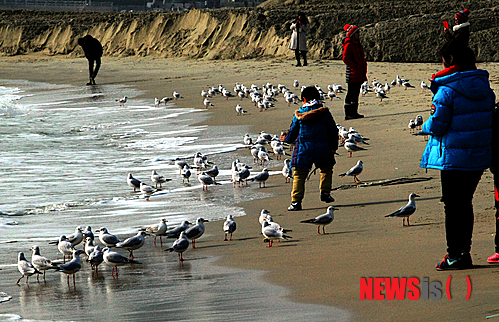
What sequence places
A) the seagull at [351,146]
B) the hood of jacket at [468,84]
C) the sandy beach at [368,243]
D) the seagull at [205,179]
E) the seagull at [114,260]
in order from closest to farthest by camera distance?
the sandy beach at [368,243]
the hood of jacket at [468,84]
the seagull at [114,260]
the seagull at [205,179]
the seagull at [351,146]

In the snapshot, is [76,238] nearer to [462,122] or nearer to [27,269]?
[27,269]

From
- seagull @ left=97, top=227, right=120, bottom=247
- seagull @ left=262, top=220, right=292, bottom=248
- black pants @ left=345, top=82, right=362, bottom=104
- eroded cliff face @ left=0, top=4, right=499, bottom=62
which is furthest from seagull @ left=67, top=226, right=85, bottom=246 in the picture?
eroded cliff face @ left=0, top=4, right=499, bottom=62

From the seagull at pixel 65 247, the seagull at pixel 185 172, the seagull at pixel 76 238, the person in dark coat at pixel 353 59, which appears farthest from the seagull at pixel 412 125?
the seagull at pixel 65 247

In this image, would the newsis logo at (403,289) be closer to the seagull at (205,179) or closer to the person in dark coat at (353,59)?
the seagull at (205,179)

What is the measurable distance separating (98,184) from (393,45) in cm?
1911

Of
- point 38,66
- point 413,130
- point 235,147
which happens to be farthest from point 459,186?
point 38,66

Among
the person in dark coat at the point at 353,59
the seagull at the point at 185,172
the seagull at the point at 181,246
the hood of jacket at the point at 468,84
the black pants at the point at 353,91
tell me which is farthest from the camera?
the black pants at the point at 353,91

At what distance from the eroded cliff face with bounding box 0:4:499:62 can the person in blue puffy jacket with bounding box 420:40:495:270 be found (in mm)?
21667

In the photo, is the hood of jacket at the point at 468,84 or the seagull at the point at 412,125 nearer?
the hood of jacket at the point at 468,84

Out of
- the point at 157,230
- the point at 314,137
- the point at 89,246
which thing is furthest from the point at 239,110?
the point at 89,246

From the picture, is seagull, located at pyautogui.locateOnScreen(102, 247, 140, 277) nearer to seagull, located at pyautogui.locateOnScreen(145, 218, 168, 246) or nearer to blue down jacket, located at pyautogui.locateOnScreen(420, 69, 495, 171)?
seagull, located at pyautogui.locateOnScreen(145, 218, 168, 246)

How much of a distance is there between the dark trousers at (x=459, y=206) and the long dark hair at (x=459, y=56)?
0.82 meters

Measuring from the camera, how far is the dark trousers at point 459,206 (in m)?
5.32

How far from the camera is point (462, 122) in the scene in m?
5.28
